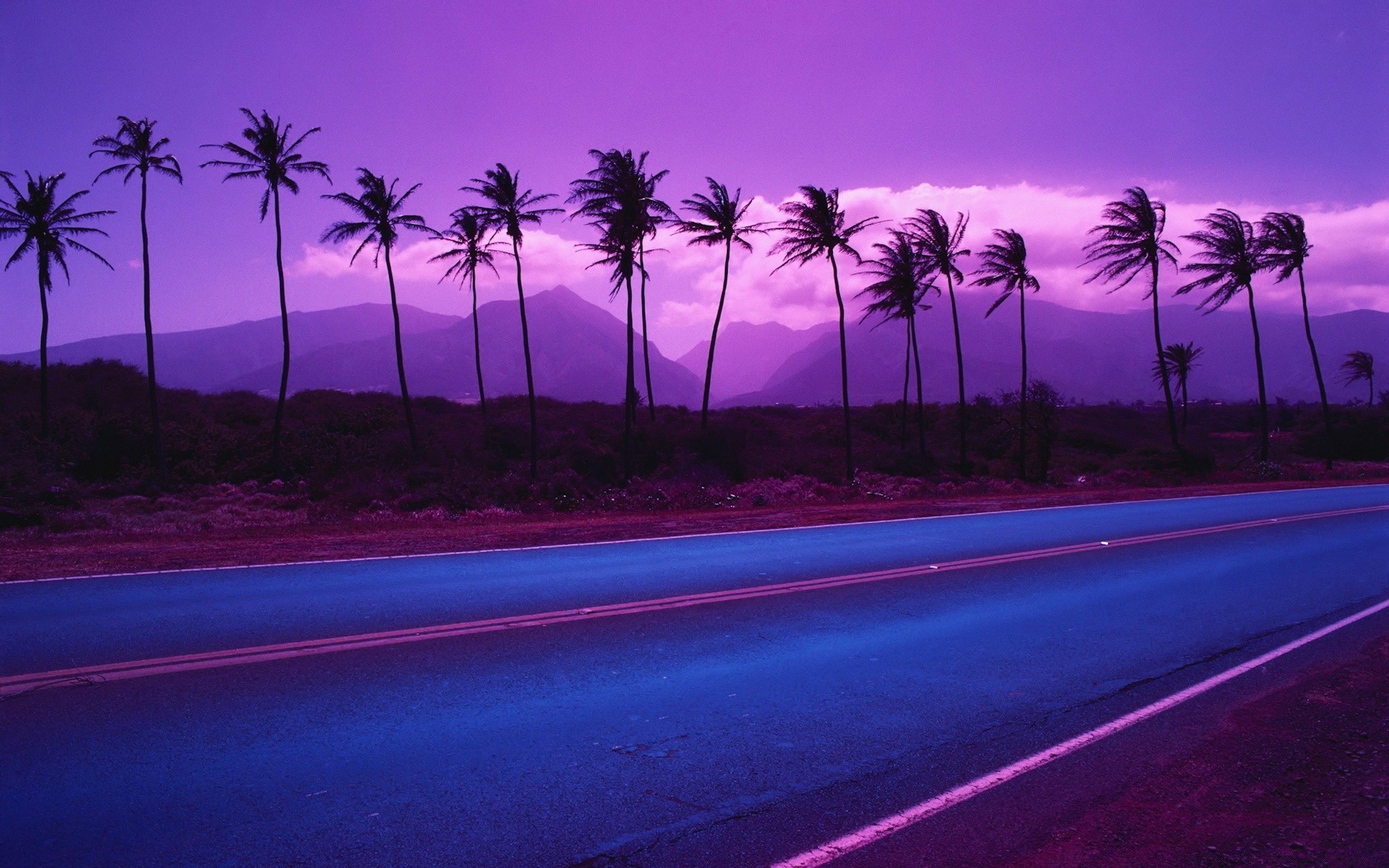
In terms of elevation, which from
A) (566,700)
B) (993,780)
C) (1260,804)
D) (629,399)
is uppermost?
(629,399)

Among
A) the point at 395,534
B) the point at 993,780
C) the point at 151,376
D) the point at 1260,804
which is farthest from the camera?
the point at 151,376

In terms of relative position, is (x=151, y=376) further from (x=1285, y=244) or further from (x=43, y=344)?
(x=1285, y=244)

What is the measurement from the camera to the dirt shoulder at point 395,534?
11711 mm

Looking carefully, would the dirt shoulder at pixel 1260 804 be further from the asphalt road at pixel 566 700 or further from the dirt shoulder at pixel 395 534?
the dirt shoulder at pixel 395 534

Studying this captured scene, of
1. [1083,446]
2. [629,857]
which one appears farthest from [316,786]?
[1083,446]

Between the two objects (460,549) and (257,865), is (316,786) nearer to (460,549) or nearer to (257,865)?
(257,865)

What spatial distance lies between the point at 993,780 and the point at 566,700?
269 cm

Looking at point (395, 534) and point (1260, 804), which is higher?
point (395, 534)

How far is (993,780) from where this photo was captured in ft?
15.2

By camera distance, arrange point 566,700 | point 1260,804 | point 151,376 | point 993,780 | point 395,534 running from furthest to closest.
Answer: point 151,376, point 395,534, point 566,700, point 993,780, point 1260,804

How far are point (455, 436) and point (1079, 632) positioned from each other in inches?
1516

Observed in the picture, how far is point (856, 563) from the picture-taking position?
1159cm

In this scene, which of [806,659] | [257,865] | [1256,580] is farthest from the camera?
[1256,580]

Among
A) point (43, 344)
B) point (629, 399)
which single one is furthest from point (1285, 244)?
point (43, 344)
